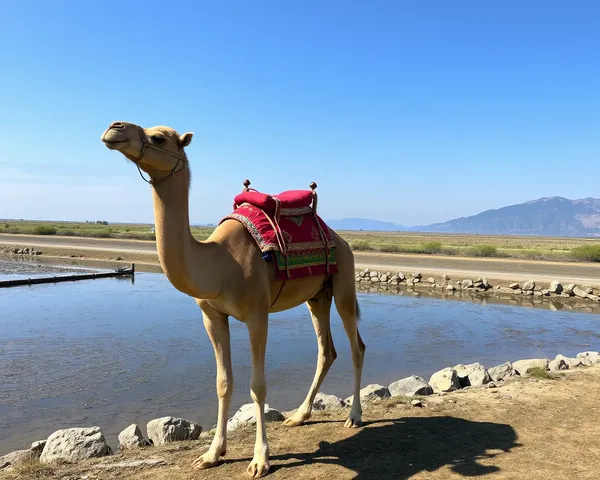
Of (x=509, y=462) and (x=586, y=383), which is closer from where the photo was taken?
(x=509, y=462)

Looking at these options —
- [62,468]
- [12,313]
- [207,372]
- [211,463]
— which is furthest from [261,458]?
[12,313]

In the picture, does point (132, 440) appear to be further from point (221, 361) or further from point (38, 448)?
point (221, 361)

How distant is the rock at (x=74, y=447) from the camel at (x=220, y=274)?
1332 mm

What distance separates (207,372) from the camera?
9641 mm

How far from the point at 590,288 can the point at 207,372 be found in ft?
62.1

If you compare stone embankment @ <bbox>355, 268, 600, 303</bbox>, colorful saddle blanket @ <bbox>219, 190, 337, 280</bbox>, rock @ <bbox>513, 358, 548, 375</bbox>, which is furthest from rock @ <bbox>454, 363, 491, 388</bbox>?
stone embankment @ <bbox>355, 268, 600, 303</bbox>

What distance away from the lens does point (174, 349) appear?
11438mm

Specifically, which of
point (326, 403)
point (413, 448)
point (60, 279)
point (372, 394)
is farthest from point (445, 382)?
point (60, 279)

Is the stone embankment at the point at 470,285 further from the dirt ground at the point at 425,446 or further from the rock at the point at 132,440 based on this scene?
the rock at the point at 132,440

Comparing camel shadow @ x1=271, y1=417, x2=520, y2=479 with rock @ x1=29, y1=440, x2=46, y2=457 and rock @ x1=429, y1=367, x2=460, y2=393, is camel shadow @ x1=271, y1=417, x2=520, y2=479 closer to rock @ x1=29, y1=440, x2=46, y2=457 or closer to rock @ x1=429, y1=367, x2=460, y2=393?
rock @ x1=429, y1=367, x2=460, y2=393

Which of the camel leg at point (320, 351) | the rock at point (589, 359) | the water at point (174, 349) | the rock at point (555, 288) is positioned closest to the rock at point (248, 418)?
the camel leg at point (320, 351)

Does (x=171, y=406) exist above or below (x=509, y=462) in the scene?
below

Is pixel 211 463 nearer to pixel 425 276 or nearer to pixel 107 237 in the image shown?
pixel 425 276

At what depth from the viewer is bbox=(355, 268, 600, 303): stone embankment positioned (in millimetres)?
21297
